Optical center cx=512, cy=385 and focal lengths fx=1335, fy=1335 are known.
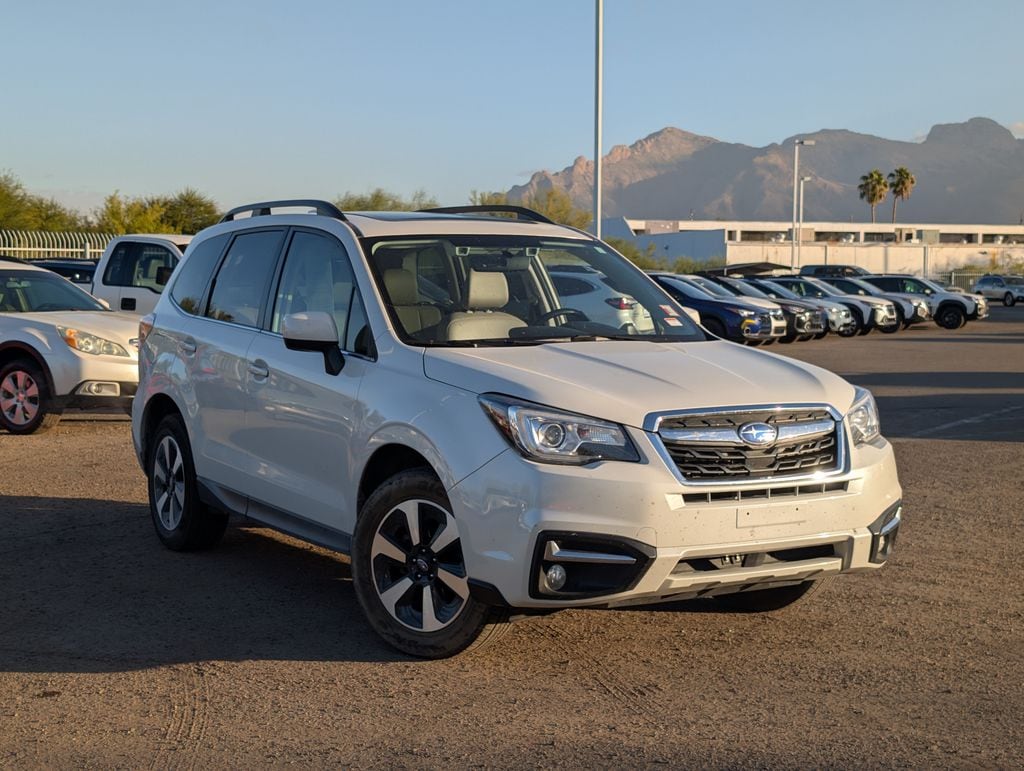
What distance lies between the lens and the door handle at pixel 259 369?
21.3 ft

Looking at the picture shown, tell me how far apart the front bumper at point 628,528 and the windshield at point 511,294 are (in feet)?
3.62

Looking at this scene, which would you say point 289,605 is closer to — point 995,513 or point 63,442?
point 995,513

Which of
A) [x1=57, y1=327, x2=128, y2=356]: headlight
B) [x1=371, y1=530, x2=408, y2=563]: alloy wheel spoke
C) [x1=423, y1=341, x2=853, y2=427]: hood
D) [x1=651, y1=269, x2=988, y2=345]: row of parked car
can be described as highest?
[x1=423, y1=341, x2=853, y2=427]: hood

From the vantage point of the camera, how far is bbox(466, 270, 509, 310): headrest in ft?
20.2

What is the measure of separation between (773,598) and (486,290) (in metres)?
1.95

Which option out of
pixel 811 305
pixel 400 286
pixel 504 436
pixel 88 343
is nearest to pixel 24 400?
pixel 88 343

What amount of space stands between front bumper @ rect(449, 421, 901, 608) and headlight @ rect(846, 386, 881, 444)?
375mm

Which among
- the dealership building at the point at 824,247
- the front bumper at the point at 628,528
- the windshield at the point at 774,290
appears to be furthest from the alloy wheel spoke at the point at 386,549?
the dealership building at the point at 824,247

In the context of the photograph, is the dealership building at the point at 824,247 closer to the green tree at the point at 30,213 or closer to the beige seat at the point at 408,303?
the green tree at the point at 30,213

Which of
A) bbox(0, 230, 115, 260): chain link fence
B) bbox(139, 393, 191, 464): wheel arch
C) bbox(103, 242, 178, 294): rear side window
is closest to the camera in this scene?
bbox(139, 393, 191, 464): wheel arch

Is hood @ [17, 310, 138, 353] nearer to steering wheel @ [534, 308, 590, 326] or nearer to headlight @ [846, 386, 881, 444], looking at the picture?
steering wheel @ [534, 308, 590, 326]

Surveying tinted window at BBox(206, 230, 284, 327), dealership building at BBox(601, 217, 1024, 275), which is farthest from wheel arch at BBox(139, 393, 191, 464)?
dealership building at BBox(601, 217, 1024, 275)

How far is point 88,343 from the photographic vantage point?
42.7ft

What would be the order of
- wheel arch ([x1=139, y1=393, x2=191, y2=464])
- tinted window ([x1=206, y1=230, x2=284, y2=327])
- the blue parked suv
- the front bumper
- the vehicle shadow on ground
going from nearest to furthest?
1. the front bumper
2. the vehicle shadow on ground
3. tinted window ([x1=206, y1=230, x2=284, y2=327])
4. wheel arch ([x1=139, y1=393, x2=191, y2=464])
5. the blue parked suv
